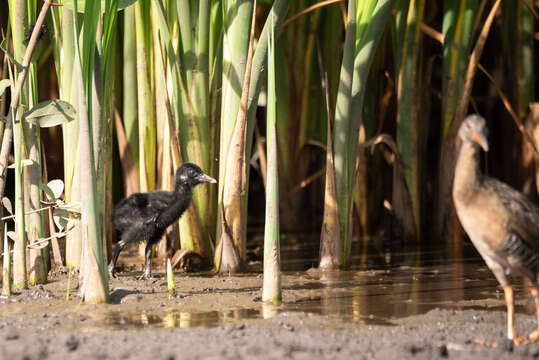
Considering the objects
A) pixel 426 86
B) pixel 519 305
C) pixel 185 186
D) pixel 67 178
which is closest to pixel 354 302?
pixel 519 305

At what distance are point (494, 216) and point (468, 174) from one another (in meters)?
0.26

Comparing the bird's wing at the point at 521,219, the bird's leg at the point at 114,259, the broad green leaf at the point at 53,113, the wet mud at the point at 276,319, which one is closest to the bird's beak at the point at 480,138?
the bird's wing at the point at 521,219

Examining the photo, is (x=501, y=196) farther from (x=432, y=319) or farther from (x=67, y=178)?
(x=67, y=178)

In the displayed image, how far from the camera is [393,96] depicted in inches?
340

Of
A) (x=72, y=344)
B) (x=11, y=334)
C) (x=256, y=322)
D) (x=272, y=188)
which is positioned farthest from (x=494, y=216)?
(x=11, y=334)

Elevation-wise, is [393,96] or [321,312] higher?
[393,96]

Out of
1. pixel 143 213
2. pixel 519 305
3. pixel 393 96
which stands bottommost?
pixel 519 305

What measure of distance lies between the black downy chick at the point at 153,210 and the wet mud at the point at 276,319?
309mm

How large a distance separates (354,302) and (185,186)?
1614 millimetres

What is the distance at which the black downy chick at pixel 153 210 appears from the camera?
5762 millimetres

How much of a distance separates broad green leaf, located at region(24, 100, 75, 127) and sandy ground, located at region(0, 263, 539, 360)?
1.13 metres

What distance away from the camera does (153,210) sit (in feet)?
19.3

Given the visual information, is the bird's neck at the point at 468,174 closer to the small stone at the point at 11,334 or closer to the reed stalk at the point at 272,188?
the reed stalk at the point at 272,188

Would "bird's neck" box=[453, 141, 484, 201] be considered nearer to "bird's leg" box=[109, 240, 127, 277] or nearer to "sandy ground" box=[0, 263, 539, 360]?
"sandy ground" box=[0, 263, 539, 360]
